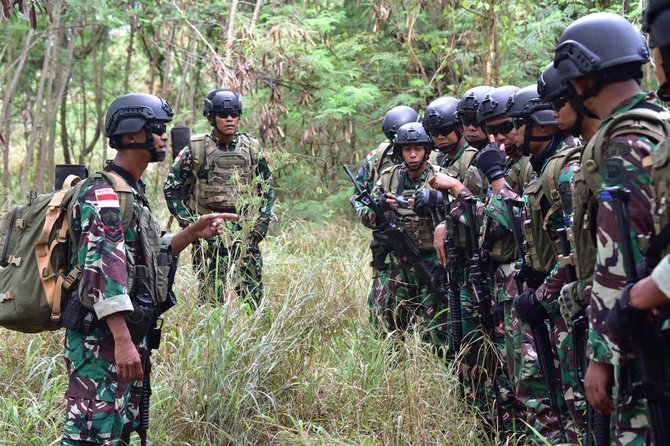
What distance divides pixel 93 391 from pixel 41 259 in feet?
1.97

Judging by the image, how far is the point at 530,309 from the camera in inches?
157

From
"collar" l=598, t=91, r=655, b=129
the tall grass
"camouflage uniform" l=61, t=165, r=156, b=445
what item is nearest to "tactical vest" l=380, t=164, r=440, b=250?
the tall grass

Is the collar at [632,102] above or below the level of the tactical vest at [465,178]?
above

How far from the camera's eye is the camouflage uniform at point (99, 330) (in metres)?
3.48

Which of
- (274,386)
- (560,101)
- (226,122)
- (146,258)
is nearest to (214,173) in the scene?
(226,122)

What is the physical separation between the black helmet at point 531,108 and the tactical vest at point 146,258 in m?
1.90

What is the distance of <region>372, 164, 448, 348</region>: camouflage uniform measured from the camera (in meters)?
6.27

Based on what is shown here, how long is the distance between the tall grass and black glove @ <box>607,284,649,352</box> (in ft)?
6.13

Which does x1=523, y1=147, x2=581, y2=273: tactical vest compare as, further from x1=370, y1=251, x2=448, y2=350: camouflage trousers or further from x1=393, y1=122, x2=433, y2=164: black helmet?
x1=393, y1=122, x2=433, y2=164: black helmet

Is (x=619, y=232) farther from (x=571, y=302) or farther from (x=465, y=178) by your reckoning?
(x=465, y=178)

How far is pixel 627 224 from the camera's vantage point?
250cm

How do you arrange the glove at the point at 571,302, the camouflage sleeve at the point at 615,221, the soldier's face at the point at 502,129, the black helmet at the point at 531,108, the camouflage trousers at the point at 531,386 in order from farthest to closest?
the soldier's face at the point at 502,129 → the camouflage trousers at the point at 531,386 → the black helmet at the point at 531,108 → the glove at the point at 571,302 → the camouflage sleeve at the point at 615,221

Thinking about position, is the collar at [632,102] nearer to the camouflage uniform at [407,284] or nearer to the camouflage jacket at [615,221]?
the camouflage jacket at [615,221]

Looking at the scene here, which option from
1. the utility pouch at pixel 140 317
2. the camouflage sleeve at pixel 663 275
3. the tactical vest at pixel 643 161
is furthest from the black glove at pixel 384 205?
the camouflage sleeve at pixel 663 275
